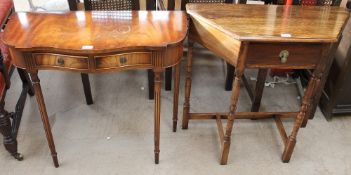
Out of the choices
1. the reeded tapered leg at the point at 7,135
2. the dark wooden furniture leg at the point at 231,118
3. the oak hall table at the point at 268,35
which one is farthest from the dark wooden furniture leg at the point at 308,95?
the reeded tapered leg at the point at 7,135

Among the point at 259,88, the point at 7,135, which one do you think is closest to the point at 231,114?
the point at 259,88

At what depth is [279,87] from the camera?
265 cm

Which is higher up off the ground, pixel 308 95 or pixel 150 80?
pixel 308 95

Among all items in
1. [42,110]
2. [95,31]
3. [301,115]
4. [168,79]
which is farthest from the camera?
[168,79]

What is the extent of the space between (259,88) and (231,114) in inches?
22.6

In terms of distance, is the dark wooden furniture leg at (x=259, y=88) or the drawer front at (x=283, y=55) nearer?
the drawer front at (x=283, y=55)

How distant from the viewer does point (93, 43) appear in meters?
1.45

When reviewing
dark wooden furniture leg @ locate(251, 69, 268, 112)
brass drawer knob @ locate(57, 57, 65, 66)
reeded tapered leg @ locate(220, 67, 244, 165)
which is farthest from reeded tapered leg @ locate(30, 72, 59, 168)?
dark wooden furniture leg @ locate(251, 69, 268, 112)

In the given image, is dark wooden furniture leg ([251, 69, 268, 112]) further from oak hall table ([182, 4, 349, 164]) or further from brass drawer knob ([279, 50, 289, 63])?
brass drawer knob ([279, 50, 289, 63])

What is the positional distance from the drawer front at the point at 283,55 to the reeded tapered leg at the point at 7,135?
1299mm

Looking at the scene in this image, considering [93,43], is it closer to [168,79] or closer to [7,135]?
[7,135]

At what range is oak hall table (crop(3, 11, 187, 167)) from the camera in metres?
1.44

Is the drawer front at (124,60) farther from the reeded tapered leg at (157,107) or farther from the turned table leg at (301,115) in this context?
the turned table leg at (301,115)

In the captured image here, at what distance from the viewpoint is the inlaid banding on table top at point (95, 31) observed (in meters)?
1.44
